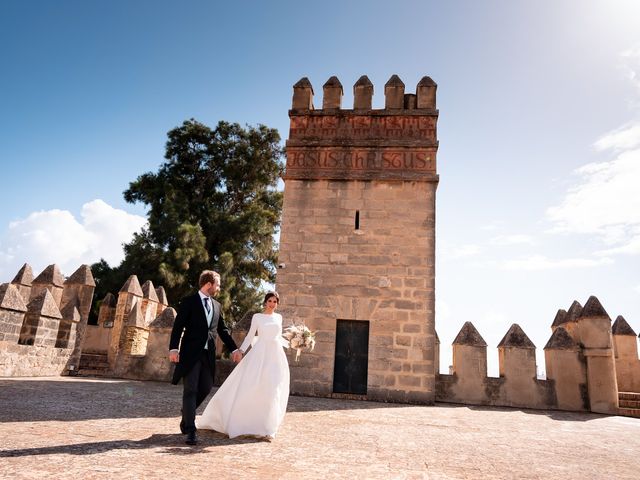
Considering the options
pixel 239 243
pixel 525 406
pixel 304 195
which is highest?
pixel 239 243

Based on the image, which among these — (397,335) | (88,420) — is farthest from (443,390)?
(88,420)

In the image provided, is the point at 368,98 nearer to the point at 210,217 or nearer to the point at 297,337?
the point at 297,337

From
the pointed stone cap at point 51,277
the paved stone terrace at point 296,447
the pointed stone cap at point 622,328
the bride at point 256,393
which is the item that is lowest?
the paved stone terrace at point 296,447

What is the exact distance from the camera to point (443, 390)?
33.3 feet

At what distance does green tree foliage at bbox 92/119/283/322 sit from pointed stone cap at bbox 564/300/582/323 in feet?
49.2

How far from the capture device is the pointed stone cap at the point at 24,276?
44.7 feet

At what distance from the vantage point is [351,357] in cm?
1001

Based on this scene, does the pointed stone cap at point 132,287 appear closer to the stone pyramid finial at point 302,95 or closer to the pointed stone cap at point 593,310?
the stone pyramid finial at point 302,95

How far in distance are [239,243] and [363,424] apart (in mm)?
18642

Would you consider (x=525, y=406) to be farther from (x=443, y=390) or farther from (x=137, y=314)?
(x=137, y=314)

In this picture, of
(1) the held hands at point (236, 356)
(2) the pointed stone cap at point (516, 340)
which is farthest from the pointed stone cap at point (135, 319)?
(2) the pointed stone cap at point (516, 340)

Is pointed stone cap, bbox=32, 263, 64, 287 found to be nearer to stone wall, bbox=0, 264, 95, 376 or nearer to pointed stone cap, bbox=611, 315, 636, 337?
stone wall, bbox=0, 264, 95, 376

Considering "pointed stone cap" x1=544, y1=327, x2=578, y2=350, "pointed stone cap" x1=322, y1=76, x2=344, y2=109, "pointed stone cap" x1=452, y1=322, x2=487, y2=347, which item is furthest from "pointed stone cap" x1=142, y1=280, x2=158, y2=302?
"pointed stone cap" x1=544, y1=327, x2=578, y2=350

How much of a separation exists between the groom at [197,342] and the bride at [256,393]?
22 centimetres
